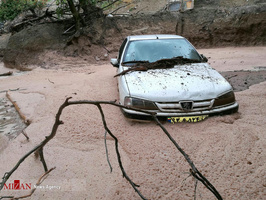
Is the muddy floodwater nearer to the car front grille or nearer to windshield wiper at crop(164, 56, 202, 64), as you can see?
the car front grille

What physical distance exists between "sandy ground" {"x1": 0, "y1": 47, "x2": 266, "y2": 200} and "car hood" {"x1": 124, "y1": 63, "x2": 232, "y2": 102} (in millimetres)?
417

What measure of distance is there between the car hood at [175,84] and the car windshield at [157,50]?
20.4 inches

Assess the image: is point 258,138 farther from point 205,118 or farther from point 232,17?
point 232,17

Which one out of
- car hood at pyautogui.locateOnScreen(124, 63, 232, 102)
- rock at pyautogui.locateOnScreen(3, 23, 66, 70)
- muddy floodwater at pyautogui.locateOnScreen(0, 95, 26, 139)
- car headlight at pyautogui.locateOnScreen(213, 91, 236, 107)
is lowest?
rock at pyautogui.locateOnScreen(3, 23, 66, 70)

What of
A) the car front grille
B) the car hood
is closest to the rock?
the car hood

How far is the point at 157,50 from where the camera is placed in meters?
4.47

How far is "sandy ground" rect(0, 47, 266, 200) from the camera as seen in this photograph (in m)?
2.16

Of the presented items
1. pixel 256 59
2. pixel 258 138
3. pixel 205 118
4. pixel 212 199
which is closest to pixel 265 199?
pixel 212 199

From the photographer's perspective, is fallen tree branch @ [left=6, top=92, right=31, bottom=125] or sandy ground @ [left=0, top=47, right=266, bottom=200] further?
fallen tree branch @ [left=6, top=92, right=31, bottom=125]

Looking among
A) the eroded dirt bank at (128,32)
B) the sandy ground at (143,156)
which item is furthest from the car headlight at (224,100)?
the eroded dirt bank at (128,32)

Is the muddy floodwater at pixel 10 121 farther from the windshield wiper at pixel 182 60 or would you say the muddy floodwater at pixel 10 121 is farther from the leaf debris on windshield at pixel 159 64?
the windshield wiper at pixel 182 60

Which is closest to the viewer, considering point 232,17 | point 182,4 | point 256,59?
point 256,59

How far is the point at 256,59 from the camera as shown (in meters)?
8.09

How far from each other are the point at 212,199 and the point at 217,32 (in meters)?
10.8
